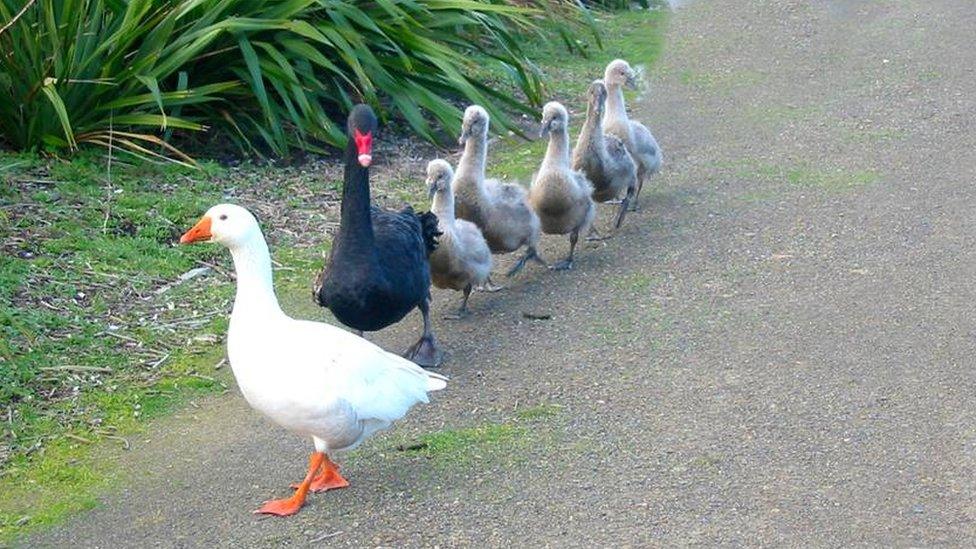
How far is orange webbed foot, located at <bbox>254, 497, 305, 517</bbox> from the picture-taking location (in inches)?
209

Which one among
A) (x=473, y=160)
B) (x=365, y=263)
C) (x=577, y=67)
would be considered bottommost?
(x=577, y=67)

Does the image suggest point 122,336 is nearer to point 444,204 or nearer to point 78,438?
point 78,438

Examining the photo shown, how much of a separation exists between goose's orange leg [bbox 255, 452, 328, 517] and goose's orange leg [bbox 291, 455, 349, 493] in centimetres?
5

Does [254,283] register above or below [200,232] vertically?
below

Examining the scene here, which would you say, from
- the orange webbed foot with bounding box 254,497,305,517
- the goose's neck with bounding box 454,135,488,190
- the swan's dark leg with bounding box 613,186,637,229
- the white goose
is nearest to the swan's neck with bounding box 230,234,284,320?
the white goose

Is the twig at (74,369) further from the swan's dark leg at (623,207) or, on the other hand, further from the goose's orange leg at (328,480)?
the swan's dark leg at (623,207)

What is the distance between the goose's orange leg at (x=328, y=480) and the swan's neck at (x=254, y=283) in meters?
0.63

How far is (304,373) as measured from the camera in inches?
209

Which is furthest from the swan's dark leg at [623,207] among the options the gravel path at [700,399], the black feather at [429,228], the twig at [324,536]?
the twig at [324,536]

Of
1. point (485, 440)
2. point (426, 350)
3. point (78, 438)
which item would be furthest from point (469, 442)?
point (78, 438)

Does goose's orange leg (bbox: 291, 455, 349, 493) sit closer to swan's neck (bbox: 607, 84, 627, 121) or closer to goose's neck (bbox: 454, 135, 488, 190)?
goose's neck (bbox: 454, 135, 488, 190)

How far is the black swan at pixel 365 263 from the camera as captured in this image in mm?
6391

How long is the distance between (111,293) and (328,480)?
2371 mm

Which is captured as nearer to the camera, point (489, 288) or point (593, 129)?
point (489, 288)
